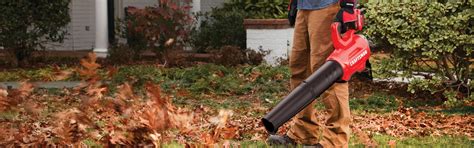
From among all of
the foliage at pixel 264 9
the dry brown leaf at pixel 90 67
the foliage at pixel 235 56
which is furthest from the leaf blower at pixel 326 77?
the foliage at pixel 264 9

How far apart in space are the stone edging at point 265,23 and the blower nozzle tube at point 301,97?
13.3m

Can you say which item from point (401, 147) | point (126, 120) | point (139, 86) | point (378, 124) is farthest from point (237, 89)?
point (126, 120)

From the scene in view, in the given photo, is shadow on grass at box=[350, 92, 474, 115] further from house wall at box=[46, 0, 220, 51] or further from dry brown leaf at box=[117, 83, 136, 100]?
house wall at box=[46, 0, 220, 51]

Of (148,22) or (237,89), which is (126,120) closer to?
(237,89)

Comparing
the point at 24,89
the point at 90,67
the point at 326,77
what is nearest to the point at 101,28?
the point at 24,89

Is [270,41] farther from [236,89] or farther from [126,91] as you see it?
[126,91]

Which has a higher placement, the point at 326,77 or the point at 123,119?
the point at 326,77

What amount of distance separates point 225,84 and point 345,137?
253 inches

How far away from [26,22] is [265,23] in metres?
4.34

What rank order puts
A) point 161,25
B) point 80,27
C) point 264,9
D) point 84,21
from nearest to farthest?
point 161,25
point 264,9
point 80,27
point 84,21

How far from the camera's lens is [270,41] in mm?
15695

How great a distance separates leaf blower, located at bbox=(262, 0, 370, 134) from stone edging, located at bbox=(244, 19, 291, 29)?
12842mm

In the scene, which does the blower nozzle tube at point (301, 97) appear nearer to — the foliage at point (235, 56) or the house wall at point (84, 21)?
the foliage at point (235, 56)

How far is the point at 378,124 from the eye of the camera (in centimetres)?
773
